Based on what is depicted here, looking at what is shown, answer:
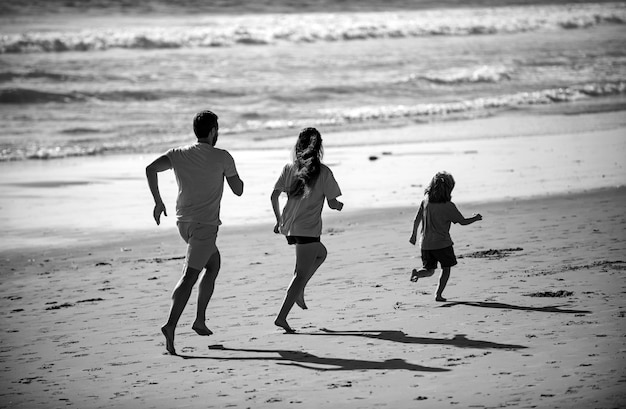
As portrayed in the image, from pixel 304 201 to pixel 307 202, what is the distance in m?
0.02

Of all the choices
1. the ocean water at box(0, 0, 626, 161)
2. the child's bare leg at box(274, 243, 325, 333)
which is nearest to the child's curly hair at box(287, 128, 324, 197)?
the child's bare leg at box(274, 243, 325, 333)

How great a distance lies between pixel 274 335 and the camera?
6453mm

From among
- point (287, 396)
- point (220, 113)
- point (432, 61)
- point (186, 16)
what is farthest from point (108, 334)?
point (186, 16)

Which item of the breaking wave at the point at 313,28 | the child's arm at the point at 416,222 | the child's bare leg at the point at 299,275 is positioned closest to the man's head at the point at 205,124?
the child's bare leg at the point at 299,275

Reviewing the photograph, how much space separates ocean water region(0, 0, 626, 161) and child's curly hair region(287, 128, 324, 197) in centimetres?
1265

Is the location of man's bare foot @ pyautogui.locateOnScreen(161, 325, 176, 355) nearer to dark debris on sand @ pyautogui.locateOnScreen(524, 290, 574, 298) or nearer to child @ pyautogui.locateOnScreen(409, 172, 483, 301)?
child @ pyautogui.locateOnScreen(409, 172, 483, 301)

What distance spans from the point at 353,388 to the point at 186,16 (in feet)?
161

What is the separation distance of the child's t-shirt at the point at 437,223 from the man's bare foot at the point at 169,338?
2.20 m

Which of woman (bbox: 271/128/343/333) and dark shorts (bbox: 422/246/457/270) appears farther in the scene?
dark shorts (bbox: 422/246/457/270)

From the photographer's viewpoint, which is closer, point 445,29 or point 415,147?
point 415,147

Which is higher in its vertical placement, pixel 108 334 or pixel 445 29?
pixel 445 29

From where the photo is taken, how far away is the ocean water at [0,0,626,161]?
76.7 ft

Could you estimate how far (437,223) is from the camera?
288 inches

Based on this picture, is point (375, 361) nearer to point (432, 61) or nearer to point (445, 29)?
point (432, 61)
